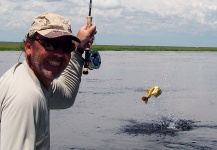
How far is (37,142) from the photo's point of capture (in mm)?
2363

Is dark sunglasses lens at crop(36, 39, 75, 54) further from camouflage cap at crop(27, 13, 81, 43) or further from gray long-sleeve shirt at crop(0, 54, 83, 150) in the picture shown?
→ gray long-sleeve shirt at crop(0, 54, 83, 150)

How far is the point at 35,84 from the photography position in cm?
234

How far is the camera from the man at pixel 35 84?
217cm

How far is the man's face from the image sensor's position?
245 cm

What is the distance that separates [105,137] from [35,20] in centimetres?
1259

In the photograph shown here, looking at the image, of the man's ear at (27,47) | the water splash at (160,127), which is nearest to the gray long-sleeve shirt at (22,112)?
the man's ear at (27,47)

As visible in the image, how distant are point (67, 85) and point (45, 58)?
0.79 m

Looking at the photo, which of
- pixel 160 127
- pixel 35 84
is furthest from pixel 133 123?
pixel 35 84

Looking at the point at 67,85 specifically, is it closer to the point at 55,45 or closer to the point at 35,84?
the point at 55,45

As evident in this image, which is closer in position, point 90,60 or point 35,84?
point 35,84

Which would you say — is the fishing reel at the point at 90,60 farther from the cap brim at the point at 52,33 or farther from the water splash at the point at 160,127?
the water splash at the point at 160,127

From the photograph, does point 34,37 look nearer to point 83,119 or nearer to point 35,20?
point 35,20

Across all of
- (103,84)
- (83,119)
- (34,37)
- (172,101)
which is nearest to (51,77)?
(34,37)

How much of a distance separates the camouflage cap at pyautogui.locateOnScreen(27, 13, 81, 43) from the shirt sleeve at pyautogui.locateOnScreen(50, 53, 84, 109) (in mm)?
538
